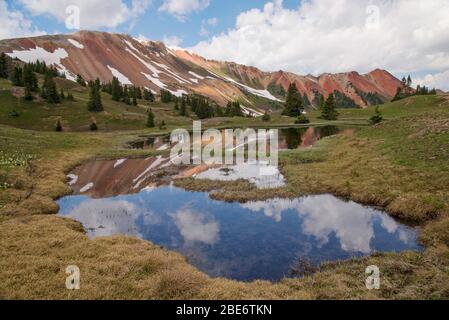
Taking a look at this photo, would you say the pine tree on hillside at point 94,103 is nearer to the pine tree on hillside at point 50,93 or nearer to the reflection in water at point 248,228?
the pine tree on hillside at point 50,93

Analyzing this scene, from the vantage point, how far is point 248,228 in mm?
21891

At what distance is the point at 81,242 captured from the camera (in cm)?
1761

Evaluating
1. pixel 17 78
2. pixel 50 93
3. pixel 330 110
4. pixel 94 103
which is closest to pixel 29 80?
pixel 17 78

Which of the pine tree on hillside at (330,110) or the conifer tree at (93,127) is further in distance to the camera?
the pine tree on hillside at (330,110)

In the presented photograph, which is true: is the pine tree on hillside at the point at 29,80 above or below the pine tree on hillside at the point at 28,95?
above

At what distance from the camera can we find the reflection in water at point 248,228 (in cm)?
1775

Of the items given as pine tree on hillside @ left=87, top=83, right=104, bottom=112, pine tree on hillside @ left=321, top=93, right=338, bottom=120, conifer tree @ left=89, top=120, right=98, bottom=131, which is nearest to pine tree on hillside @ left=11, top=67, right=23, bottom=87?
pine tree on hillside @ left=87, top=83, right=104, bottom=112

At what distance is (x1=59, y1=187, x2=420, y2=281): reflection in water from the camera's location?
17.8 m

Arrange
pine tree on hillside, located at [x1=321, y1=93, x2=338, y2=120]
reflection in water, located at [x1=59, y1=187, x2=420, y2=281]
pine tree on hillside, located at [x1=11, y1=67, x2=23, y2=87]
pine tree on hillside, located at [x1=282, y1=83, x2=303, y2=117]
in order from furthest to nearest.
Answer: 1. pine tree on hillside, located at [x1=11, y1=67, x2=23, y2=87]
2. pine tree on hillside, located at [x1=282, y1=83, x2=303, y2=117]
3. pine tree on hillside, located at [x1=321, y1=93, x2=338, y2=120]
4. reflection in water, located at [x1=59, y1=187, x2=420, y2=281]

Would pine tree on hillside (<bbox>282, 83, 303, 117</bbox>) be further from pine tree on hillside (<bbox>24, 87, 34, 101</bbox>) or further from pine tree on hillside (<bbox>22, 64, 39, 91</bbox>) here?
pine tree on hillside (<bbox>22, 64, 39, 91</bbox>)

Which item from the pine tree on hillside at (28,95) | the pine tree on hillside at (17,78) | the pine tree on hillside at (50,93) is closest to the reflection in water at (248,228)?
the pine tree on hillside at (50,93)

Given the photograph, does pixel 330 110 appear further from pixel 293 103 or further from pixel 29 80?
pixel 29 80

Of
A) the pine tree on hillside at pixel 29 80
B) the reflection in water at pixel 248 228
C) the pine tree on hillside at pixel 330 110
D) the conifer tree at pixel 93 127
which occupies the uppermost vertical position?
the pine tree on hillside at pixel 29 80
